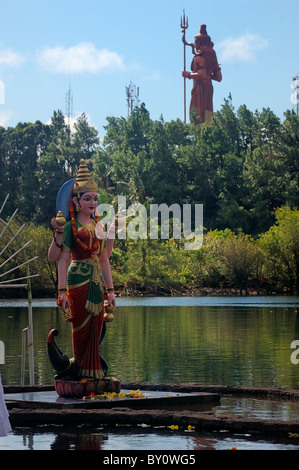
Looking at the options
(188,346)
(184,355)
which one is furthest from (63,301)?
(188,346)

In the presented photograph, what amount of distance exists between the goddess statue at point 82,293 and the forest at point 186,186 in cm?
4588

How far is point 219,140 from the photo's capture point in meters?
86.7

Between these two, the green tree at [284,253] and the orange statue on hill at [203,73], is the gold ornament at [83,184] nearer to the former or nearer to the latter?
the green tree at [284,253]

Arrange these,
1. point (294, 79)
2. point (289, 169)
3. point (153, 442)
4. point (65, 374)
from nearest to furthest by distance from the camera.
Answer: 1. point (153, 442)
2. point (65, 374)
3. point (289, 169)
4. point (294, 79)

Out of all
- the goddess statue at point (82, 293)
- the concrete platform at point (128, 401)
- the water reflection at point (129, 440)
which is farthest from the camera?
the goddess statue at point (82, 293)

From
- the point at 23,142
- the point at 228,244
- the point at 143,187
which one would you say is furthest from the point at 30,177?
the point at 228,244

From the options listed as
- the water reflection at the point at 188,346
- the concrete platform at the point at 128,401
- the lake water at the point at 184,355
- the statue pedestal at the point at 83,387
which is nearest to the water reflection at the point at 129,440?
the lake water at the point at 184,355

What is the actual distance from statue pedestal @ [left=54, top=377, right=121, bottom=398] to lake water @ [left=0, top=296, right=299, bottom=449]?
1.83 meters

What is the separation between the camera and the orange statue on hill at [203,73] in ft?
306

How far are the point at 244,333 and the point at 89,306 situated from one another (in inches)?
658

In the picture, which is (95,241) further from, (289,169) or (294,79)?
(294,79)

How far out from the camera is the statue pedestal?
47.3 feet

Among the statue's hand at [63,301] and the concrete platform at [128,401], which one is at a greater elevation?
the statue's hand at [63,301]

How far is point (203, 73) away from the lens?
93.3 m
